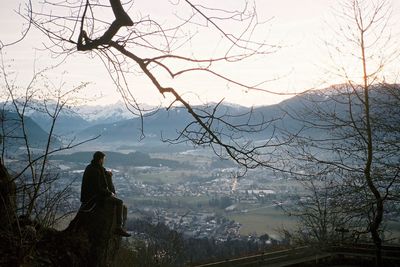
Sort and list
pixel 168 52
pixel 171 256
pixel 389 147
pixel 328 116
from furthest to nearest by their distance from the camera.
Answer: pixel 171 256
pixel 328 116
pixel 389 147
pixel 168 52

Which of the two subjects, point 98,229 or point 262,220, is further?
point 262,220

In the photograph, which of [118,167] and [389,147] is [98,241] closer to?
[389,147]

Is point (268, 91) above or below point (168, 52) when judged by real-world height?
below

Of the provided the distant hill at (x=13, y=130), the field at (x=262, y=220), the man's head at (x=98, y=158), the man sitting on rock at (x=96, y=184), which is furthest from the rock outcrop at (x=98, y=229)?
the field at (x=262, y=220)

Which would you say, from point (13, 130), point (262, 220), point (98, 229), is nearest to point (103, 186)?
point (98, 229)

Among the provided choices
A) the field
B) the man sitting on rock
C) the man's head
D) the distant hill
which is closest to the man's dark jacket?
the man sitting on rock

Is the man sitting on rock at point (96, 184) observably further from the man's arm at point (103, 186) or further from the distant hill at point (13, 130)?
the distant hill at point (13, 130)

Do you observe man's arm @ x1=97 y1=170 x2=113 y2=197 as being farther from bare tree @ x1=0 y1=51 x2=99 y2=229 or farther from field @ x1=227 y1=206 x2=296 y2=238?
field @ x1=227 y1=206 x2=296 y2=238

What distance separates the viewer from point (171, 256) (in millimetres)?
28422

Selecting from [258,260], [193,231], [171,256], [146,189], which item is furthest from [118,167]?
[258,260]

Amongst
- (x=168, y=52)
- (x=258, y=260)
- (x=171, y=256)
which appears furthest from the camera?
(x=171, y=256)

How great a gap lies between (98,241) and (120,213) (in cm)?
86

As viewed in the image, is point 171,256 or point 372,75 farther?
point 171,256

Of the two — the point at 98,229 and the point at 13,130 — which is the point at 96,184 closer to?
the point at 98,229
